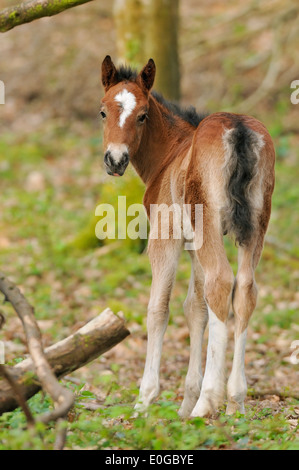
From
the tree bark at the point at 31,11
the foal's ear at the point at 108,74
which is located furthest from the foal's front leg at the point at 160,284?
the tree bark at the point at 31,11

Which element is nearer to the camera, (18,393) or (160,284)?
(18,393)

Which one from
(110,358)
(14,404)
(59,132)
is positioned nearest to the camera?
(14,404)

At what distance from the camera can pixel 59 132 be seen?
1522 cm

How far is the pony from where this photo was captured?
15.2 feet

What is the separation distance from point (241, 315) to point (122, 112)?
1.85 meters

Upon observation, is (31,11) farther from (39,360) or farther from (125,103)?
(39,360)

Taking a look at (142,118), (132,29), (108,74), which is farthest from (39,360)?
(132,29)

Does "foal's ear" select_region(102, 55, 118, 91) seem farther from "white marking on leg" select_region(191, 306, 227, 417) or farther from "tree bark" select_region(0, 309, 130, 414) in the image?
"white marking on leg" select_region(191, 306, 227, 417)

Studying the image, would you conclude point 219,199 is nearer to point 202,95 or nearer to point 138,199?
point 138,199

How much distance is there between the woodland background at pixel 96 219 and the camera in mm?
4230

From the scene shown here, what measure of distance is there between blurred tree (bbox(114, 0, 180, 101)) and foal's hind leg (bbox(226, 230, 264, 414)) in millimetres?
5528

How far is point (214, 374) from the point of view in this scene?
14.8 feet

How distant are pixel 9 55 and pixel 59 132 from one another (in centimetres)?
375
